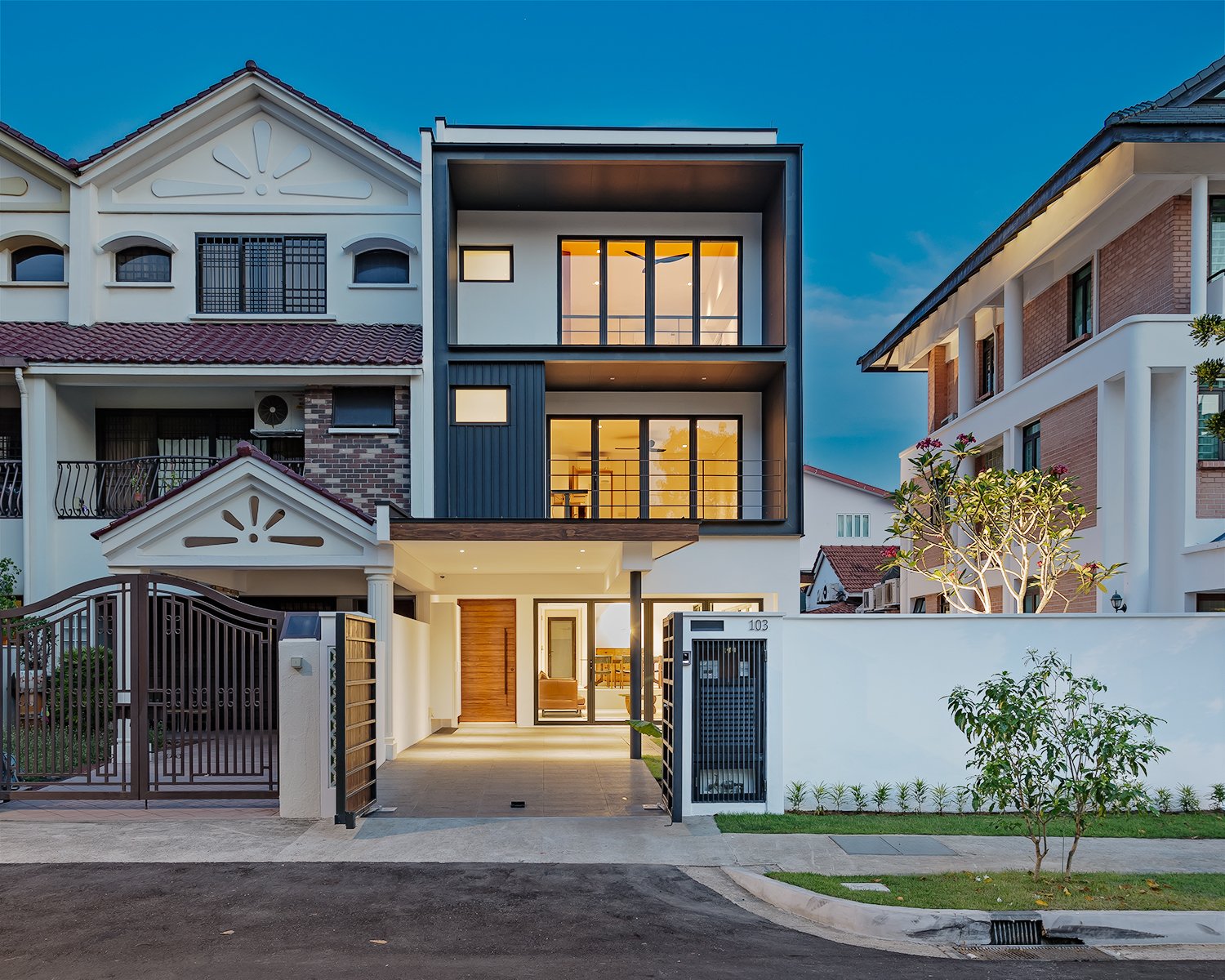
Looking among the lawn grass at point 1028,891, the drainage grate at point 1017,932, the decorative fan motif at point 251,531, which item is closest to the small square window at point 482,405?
the decorative fan motif at point 251,531

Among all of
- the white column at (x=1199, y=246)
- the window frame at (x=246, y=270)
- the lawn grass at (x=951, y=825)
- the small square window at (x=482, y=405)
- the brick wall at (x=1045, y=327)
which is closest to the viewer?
the lawn grass at (x=951, y=825)

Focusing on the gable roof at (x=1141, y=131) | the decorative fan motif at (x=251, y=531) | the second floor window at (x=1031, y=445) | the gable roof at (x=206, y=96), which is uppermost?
the gable roof at (x=206, y=96)

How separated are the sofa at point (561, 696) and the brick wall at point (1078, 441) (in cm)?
993

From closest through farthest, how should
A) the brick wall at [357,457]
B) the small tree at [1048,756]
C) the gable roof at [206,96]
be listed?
the small tree at [1048,756], the brick wall at [357,457], the gable roof at [206,96]

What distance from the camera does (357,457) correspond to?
18.9m

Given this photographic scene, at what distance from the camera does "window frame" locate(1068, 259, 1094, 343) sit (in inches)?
763

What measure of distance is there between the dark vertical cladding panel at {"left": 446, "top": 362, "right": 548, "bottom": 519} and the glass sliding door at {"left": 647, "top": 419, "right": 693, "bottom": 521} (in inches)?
104

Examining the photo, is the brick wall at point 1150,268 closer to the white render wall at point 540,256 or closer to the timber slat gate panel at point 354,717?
the white render wall at point 540,256

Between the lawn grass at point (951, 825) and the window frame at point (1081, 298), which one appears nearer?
the lawn grass at point (951, 825)

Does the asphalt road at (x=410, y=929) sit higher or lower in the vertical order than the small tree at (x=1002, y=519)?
lower

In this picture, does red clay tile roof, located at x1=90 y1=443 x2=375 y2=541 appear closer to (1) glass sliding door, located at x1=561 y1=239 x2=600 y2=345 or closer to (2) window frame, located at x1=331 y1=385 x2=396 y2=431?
(2) window frame, located at x1=331 y1=385 x2=396 y2=431

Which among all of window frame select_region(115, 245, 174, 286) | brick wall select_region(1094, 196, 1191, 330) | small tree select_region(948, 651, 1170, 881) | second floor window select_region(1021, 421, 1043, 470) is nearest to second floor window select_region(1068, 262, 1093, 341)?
brick wall select_region(1094, 196, 1191, 330)

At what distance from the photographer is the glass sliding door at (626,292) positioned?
20.7 m

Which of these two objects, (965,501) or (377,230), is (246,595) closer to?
(377,230)
